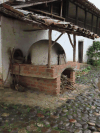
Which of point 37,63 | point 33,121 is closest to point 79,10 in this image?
point 37,63

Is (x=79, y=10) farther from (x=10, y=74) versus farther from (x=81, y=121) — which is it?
(x=81, y=121)

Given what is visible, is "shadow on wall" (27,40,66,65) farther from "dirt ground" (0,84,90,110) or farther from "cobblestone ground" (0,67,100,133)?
"cobblestone ground" (0,67,100,133)

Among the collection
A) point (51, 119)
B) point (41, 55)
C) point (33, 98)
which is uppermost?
point (41, 55)

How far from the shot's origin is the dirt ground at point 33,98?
13.0ft

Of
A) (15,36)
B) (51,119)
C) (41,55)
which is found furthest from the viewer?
(15,36)

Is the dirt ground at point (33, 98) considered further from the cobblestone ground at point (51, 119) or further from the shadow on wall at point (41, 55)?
the shadow on wall at point (41, 55)

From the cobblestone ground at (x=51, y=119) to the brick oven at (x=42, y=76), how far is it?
0.85 m

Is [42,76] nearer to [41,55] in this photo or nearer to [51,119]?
[41,55]

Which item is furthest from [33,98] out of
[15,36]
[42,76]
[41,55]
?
[15,36]

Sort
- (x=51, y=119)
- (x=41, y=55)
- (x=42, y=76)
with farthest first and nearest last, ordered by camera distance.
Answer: (x=41, y=55), (x=42, y=76), (x=51, y=119)

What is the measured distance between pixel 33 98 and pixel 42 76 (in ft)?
2.82

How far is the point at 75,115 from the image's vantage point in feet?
11.2

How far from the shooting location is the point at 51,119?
3131mm

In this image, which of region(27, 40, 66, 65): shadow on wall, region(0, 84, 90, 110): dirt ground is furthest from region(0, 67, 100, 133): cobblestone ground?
region(27, 40, 66, 65): shadow on wall
